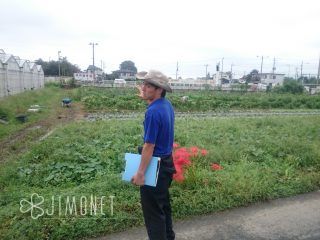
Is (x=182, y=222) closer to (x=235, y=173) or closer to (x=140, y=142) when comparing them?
(x=235, y=173)

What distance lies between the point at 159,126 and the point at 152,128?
8 centimetres

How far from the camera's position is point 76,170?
17.3 ft

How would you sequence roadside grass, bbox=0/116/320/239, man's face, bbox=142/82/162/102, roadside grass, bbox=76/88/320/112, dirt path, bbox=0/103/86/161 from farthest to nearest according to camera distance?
1. roadside grass, bbox=76/88/320/112
2. dirt path, bbox=0/103/86/161
3. roadside grass, bbox=0/116/320/239
4. man's face, bbox=142/82/162/102

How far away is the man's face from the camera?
2.75m

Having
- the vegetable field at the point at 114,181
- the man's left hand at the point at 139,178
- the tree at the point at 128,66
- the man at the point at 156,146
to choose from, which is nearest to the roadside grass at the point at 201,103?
the vegetable field at the point at 114,181

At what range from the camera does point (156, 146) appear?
276cm

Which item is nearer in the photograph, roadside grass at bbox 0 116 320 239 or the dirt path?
roadside grass at bbox 0 116 320 239

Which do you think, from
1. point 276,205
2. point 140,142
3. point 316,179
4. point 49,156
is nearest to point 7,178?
point 49,156
